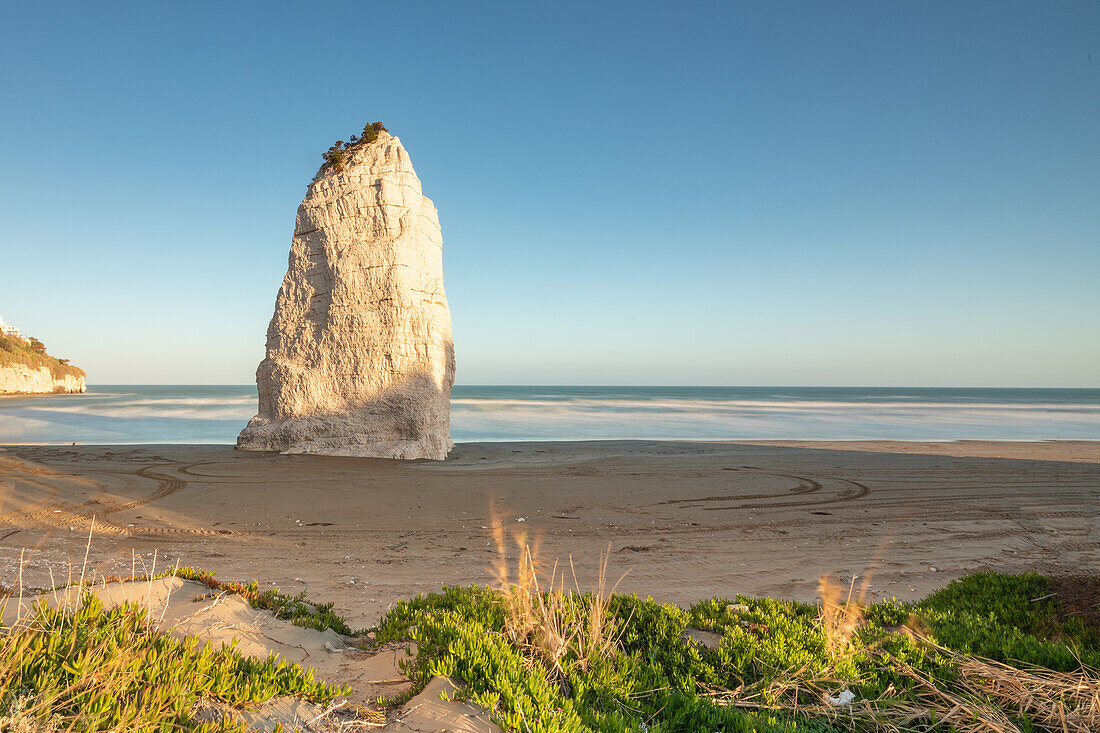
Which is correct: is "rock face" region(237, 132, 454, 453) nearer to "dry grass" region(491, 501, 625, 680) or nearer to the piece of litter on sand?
"dry grass" region(491, 501, 625, 680)

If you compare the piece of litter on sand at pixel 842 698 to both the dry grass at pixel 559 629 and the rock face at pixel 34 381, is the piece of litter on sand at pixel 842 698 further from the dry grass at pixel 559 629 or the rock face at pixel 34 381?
the rock face at pixel 34 381

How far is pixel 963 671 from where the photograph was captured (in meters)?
3.41

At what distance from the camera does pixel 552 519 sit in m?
9.32

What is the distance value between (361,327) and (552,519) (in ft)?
32.1

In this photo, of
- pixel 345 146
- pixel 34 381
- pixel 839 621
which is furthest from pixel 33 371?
pixel 839 621

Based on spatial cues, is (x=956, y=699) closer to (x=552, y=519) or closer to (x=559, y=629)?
(x=559, y=629)

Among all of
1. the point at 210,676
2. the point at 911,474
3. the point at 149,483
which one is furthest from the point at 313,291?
the point at 911,474

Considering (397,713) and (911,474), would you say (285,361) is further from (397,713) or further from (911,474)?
(911,474)

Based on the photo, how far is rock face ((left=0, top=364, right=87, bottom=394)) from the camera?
7412 cm

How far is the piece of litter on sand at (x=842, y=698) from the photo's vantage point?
3.34 meters

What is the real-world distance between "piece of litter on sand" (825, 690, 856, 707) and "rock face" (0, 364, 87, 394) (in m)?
103

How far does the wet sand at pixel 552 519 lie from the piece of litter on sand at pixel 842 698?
225 centimetres

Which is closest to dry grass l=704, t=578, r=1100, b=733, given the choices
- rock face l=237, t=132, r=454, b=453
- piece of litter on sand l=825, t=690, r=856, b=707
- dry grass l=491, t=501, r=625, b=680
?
piece of litter on sand l=825, t=690, r=856, b=707

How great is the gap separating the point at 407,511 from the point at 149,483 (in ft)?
21.5
